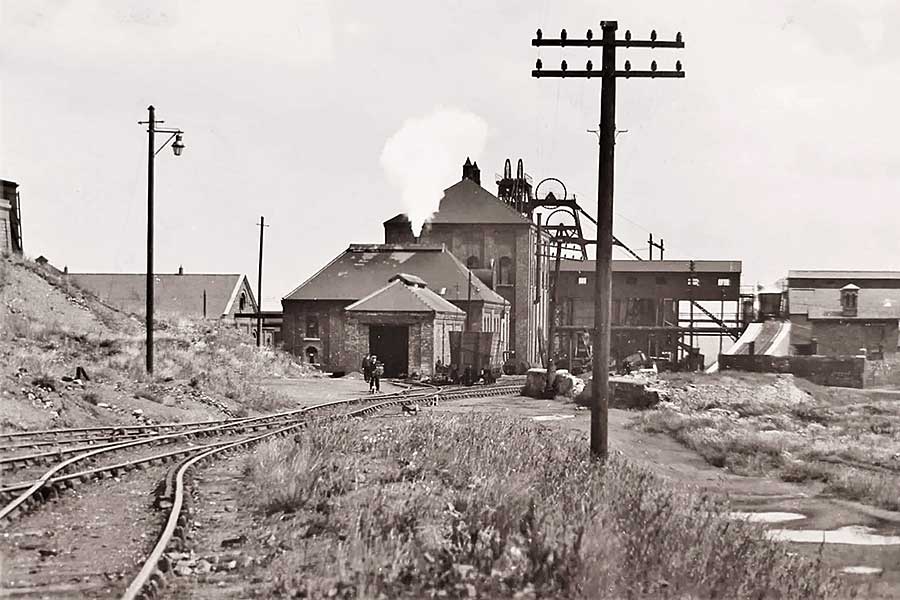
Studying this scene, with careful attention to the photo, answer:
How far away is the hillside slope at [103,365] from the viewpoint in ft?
60.3

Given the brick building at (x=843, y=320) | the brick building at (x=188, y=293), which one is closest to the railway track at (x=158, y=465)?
the brick building at (x=843, y=320)

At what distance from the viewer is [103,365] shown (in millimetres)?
24375

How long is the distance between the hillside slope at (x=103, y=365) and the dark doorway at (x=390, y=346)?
3.37m

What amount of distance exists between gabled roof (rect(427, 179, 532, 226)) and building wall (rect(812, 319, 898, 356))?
19166 mm

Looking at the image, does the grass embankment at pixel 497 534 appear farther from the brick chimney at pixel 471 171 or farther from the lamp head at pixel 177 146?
the brick chimney at pixel 471 171

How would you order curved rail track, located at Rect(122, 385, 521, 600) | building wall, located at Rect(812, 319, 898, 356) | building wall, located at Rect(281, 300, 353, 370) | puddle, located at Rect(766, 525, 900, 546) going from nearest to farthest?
curved rail track, located at Rect(122, 385, 521, 600) → puddle, located at Rect(766, 525, 900, 546) → building wall, located at Rect(281, 300, 353, 370) → building wall, located at Rect(812, 319, 898, 356)

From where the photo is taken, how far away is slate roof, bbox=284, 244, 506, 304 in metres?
51.8

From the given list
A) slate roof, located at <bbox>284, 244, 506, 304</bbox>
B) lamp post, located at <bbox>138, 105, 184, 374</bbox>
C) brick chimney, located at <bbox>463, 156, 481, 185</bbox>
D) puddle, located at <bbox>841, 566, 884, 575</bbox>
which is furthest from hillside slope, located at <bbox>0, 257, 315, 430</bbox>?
brick chimney, located at <bbox>463, 156, 481, 185</bbox>

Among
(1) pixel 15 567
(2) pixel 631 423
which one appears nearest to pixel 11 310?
(2) pixel 631 423

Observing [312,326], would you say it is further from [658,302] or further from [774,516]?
[774,516]

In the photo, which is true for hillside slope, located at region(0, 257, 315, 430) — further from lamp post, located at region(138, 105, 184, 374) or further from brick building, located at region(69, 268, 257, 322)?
brick building, located at region(69, 268, 257, 322)

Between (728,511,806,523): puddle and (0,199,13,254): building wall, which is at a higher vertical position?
(0,199,13,254): building wall

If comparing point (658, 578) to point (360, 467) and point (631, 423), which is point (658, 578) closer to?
point (360, 467)

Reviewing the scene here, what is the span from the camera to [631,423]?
80.8 feet
